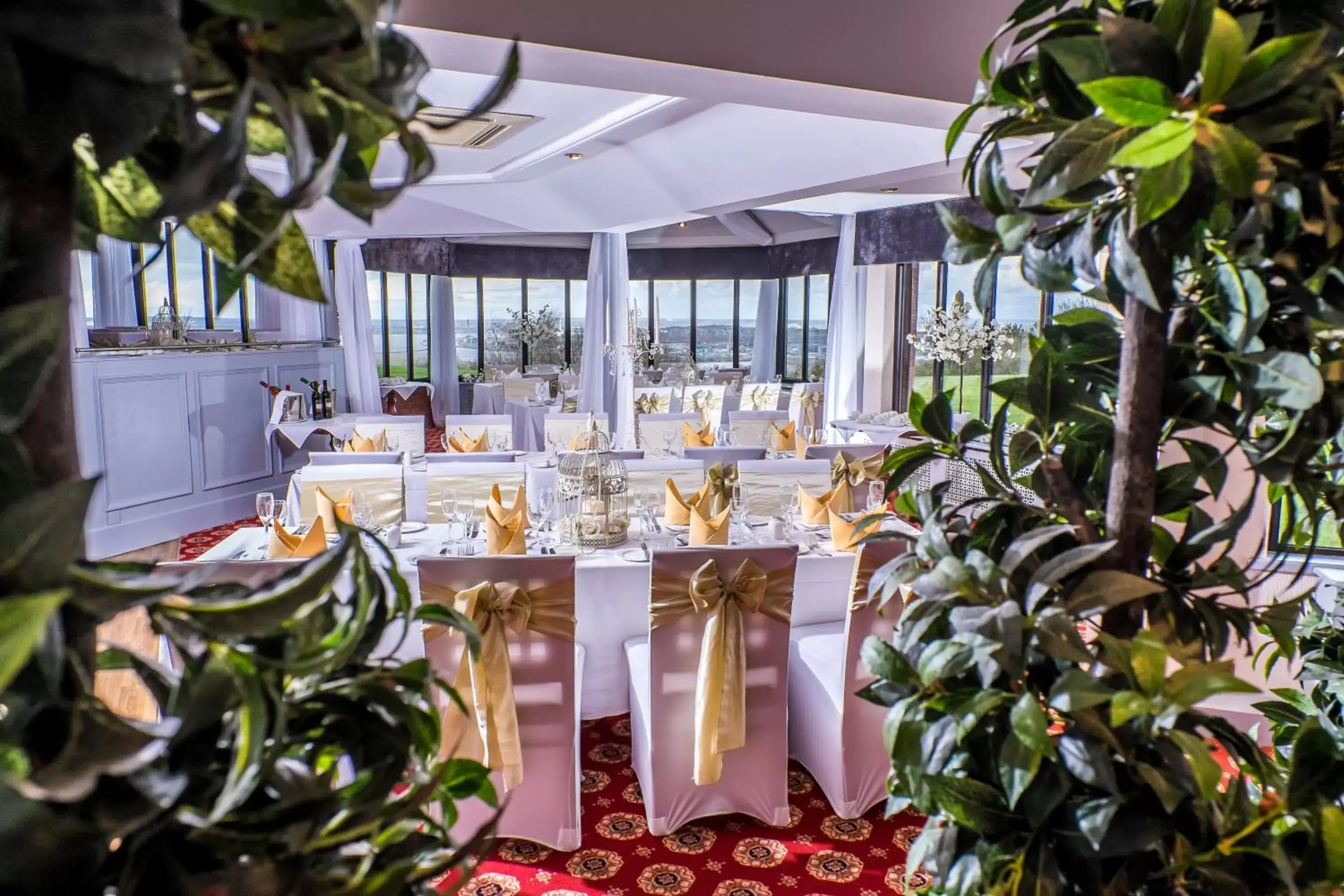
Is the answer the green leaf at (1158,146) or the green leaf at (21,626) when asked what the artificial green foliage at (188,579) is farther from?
the green leaf at (1158,146)

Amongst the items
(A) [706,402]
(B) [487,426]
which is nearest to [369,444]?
(B) [487,426]

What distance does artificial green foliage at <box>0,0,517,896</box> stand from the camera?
37 cm

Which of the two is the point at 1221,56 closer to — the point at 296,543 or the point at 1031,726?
the point at 1031,726

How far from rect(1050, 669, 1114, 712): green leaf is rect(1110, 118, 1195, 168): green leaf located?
15.7 inches

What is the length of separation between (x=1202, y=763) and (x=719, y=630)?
6.57ft

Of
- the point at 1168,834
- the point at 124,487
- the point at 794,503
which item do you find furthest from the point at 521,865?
the point at 124,487

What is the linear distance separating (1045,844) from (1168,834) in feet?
0.36

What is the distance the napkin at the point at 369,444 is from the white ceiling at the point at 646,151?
156cm

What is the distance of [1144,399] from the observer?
2.67ft

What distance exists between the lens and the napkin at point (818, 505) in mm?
3789

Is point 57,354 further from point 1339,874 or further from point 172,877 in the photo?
point 1339,874

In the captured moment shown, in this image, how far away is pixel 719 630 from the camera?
263cm

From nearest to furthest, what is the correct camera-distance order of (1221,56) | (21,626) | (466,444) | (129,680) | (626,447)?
(21,626) < (1221,56) < (129,680) < (466,444) < (626,447)

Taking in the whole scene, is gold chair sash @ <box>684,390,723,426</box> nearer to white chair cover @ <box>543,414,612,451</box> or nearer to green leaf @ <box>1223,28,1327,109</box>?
white chair cover @ <box>543,414,612,451</box>
